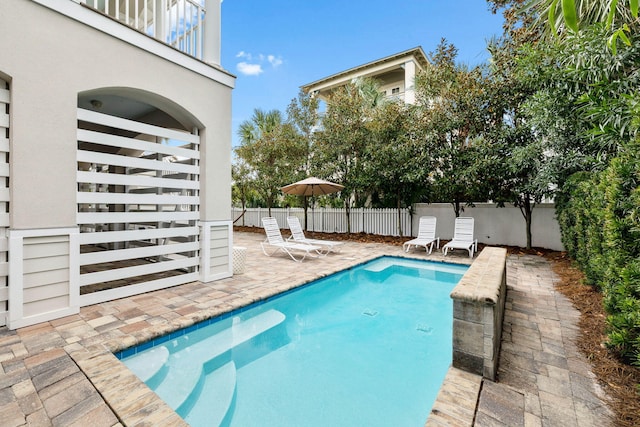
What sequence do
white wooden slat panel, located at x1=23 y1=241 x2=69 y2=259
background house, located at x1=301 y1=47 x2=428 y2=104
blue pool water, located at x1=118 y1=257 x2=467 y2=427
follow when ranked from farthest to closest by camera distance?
background house, located at x1=301 y1=47 x2=428 y2=104 → white wooden slat panel, located at x1=23 y1=241 x2=69 y2=259 → blue pool water, located at x1=118 y1=257 x2=467 y2=427

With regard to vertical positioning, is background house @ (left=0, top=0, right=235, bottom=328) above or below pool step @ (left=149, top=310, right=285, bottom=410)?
above

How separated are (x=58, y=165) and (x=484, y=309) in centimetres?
493

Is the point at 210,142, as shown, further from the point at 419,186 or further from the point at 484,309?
the point at 419,186

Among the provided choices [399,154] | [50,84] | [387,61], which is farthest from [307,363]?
[387,61]

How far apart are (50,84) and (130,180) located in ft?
4.74

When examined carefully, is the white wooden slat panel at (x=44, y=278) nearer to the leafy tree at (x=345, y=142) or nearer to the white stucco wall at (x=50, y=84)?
the white stucco wall at (x=50, y=84)

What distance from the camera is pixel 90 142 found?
4.29m

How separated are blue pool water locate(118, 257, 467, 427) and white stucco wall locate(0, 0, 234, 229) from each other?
2.14m

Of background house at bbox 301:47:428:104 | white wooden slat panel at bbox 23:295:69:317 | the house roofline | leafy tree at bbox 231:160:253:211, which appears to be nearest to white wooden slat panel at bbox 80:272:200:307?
white wooden slat panel at bbox 23:295:69:317

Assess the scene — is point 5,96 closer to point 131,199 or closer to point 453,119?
point 131,199

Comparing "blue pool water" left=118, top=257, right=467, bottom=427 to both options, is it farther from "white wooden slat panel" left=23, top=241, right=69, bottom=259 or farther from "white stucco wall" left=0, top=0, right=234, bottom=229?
"white stucco wall" left=0, top=0, right=234, bottom=229

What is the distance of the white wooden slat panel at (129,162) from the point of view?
13.2 feet

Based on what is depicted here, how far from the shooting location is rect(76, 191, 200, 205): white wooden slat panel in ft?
13.0

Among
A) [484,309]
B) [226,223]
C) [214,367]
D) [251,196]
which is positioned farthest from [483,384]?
[251,196]
